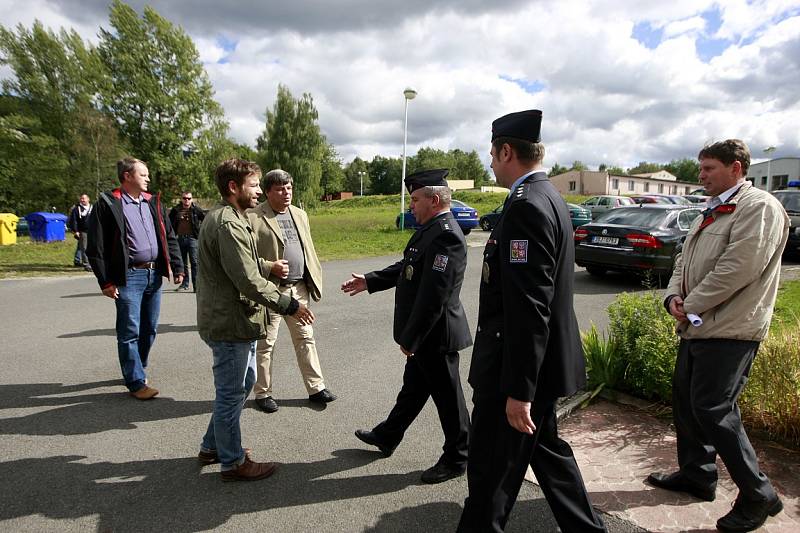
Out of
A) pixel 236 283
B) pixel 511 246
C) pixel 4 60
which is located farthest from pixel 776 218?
pixel 4 60

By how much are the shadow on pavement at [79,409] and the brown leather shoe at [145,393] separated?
4 centimetres

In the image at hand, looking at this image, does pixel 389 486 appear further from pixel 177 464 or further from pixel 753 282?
pixel 753 282

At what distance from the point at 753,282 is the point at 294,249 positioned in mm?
3166

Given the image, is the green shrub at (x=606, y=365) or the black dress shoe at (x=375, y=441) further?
the green shrub at (x=606, y=365)

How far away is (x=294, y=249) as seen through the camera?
13.4ft

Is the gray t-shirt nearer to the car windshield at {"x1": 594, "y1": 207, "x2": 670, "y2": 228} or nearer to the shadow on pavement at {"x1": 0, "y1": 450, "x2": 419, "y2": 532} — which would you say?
the shadow on pavement at {"x1": 0, "y1": 450, "x2": 419, "y2": 532}

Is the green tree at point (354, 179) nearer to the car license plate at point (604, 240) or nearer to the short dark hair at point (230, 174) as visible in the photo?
the car license plate at point (604, 240)

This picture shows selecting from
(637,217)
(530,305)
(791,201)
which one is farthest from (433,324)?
(791,201)

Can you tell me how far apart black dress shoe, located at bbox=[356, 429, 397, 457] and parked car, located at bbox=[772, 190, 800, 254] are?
13.3m

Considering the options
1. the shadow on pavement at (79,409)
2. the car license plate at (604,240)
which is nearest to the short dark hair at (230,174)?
the shadow on pavement at (79,409)

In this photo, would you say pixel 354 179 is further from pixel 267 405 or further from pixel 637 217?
pixel 267 405

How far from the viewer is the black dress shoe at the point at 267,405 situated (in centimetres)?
395

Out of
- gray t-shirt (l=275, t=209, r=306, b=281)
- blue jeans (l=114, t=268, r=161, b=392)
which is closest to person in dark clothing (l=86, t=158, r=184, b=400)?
blue jeans (l=114, t=268, r=161, b=392)

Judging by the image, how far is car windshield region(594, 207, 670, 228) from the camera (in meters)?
9.65
